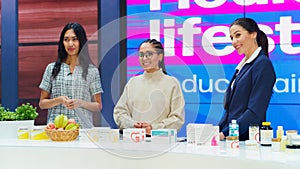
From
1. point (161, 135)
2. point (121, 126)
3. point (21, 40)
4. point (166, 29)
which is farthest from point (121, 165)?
point (21, 40)

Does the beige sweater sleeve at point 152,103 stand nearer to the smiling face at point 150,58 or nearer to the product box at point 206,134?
the smiling face at point 150,58

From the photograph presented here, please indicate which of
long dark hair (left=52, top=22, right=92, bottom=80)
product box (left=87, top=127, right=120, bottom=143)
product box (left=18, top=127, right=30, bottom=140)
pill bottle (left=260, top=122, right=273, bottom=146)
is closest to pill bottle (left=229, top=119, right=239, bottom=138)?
pill bottle (left=260, top=122, right=273, bottom=146)

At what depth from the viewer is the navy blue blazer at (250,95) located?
3.05 meters

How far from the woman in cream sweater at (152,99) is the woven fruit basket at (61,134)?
0.65m

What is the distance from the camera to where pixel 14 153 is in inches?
112

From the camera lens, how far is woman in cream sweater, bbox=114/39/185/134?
11.7 feet

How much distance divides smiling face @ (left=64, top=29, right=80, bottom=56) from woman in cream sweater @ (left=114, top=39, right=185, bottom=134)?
2.15 ft

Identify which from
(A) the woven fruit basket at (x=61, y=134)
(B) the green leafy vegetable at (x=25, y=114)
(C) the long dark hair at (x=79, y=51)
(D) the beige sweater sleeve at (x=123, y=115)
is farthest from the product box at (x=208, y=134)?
(C) the long dark hair at (x=79, y=51)

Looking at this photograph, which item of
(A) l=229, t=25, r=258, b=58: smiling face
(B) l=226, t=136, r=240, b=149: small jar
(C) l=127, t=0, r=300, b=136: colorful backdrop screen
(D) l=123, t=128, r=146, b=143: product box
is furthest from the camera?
(C) l=127, t=0, r=300, b=136: colorful backdrop screen

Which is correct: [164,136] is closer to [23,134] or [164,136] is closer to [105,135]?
[105,135]

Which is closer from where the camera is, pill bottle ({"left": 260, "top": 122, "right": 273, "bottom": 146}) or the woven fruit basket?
pill bottle ({"left": 260, "top": 122, "right": 273, "bottom": 146})

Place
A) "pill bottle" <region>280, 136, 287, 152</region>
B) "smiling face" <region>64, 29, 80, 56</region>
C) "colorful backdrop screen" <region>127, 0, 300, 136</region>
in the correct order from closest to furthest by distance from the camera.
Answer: "pill bottle" <region>280, 136, 287, 152</region>
"colorful backdrop screen" <region>127, 0, 300, 136</region>
"smiling face" <region>64, 29, 80, 56</region>

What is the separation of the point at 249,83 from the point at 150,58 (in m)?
0.82

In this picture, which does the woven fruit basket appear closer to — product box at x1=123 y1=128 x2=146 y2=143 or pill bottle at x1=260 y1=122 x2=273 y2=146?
product box at x1=123 y1=128 x2=146 y2=143
